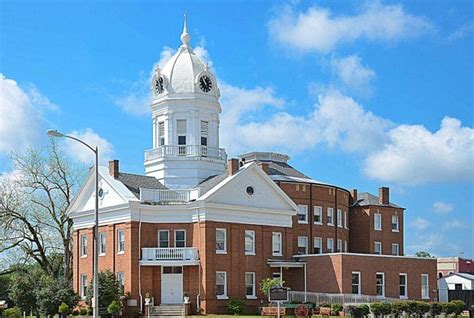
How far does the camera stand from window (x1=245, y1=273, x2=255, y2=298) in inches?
2357

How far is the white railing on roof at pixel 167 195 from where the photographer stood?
59.3 meters

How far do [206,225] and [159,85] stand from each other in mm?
13901

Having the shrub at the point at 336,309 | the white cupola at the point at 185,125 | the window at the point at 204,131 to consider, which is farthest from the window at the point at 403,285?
the window at the point at 204,131

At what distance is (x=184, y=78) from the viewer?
65.4 meters

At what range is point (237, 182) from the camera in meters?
60.2

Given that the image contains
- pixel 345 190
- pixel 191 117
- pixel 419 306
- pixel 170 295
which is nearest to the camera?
pixel 419 306

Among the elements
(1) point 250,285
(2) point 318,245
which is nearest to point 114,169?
(1) point 250,285

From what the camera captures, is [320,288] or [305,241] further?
[305,241]

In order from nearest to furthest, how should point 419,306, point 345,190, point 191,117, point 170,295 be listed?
1. point 419,306
2. point 170,295
3. point 191,117
4. point 345,190

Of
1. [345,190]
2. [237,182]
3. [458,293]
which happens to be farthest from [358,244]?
[237,182]

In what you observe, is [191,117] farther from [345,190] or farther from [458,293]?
[458,293]

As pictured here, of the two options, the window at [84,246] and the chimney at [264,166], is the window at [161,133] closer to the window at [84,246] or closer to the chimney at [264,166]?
the chimney at [264,166]

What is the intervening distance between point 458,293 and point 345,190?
541 inches


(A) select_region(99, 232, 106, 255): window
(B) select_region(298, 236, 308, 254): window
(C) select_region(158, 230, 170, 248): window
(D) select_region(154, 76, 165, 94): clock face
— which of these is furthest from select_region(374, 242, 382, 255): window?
(A) select_region(99, 232, 106, 255): window
